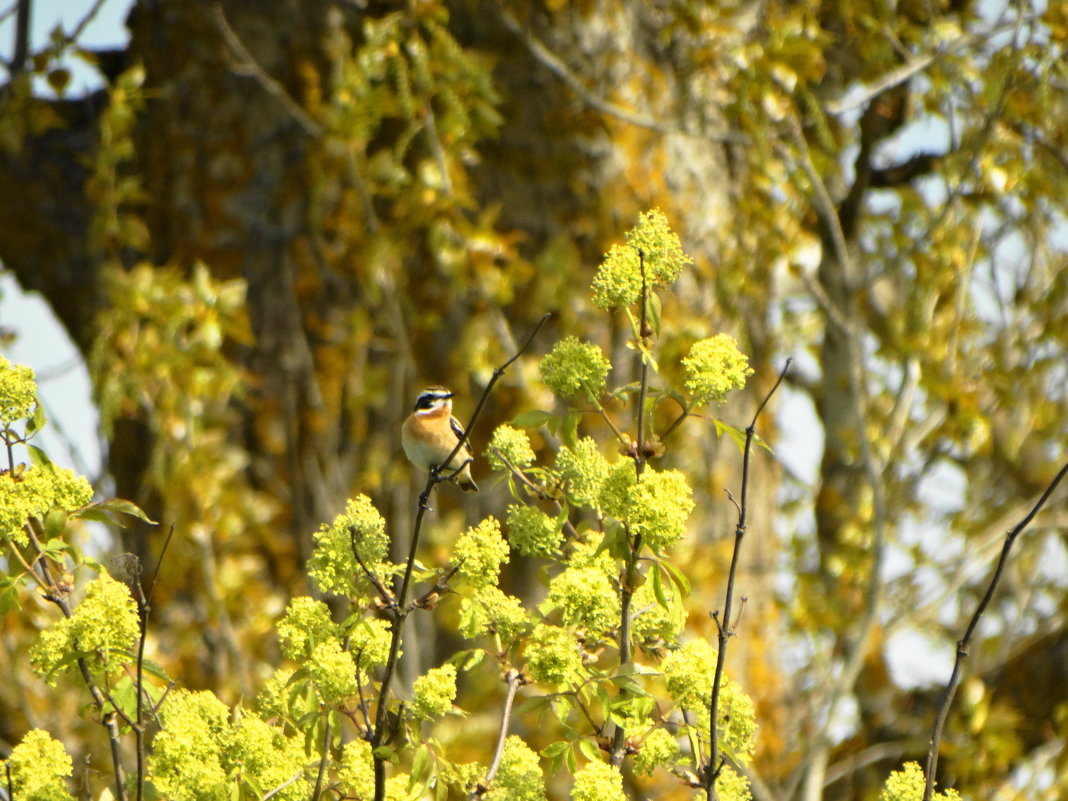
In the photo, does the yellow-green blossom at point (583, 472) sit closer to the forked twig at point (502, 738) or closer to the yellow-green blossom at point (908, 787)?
the forked twig at point (502, 738)

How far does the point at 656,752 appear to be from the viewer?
6.17 ft

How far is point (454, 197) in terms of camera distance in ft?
18.3

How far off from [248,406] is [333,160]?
1192 millimetres

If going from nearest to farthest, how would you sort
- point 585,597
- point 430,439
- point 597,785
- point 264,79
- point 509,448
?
point 597,785
point 585,597
point 509,448
point 430,439
point 264,79

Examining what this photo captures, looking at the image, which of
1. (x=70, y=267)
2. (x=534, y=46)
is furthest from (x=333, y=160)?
(x=70, y=267)

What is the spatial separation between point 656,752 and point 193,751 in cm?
69

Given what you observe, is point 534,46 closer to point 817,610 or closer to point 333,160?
point 333,160

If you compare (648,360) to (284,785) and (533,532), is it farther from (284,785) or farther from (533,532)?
(284,785)

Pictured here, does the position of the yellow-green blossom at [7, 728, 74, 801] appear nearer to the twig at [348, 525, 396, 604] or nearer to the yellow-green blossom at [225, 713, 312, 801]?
the yellow-green blossom at [225, 713, 312, 801]

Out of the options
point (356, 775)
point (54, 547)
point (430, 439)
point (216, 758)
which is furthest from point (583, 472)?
point (430, 439)

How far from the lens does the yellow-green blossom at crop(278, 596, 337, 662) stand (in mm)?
1965

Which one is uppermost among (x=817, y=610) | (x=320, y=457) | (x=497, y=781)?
(x=320, y=457)

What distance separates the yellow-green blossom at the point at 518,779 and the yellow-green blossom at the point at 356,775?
20 cm

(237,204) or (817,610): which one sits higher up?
(237,204)
